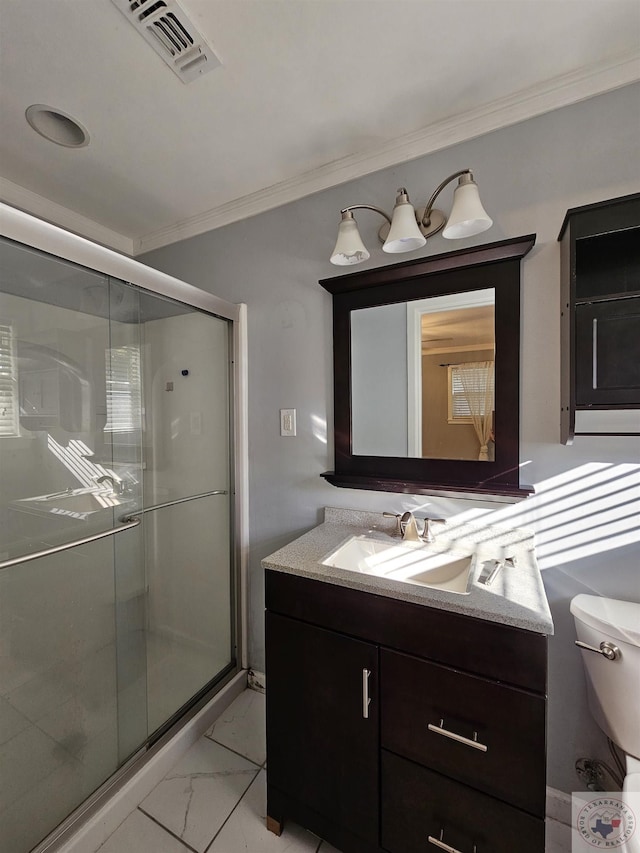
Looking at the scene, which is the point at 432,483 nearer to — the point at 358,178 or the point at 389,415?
the point at 389,415

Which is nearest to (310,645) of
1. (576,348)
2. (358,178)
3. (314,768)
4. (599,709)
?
(314,768)

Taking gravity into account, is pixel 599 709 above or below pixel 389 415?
below

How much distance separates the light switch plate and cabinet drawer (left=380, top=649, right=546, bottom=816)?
0.98 metres

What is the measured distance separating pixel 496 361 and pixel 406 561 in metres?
0.76

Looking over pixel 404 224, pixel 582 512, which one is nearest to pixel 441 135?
pixel 404 224

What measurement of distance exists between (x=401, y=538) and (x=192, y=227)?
186 cm

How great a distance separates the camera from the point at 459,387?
1327 millimetres

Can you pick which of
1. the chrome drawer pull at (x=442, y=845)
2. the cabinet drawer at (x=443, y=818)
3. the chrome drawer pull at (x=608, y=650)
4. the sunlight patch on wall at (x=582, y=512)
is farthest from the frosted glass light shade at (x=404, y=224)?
the chrome drawer pull at (x=442, y=845)

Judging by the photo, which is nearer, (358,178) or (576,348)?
(576,348)

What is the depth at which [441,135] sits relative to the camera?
4.35 ft

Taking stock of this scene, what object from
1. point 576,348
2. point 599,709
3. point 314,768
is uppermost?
point 576,348

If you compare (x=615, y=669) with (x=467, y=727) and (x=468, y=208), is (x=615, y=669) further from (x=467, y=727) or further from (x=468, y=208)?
(x=468, y=208)

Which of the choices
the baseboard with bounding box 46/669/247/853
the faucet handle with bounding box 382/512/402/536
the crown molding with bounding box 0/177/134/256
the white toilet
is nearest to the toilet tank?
the white toilet

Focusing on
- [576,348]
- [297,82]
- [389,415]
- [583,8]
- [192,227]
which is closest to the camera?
[583,8]
